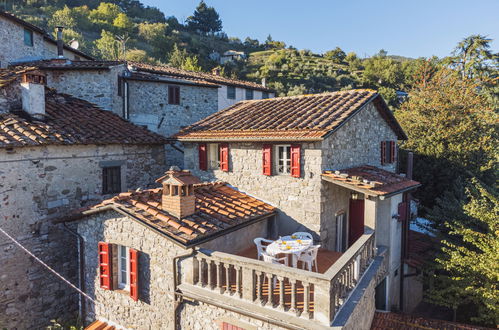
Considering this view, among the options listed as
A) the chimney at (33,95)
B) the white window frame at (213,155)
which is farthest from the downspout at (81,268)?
the white window frame at (213,155)

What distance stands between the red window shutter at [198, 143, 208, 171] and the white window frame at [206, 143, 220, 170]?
12cm

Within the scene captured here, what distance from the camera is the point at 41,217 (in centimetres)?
1084

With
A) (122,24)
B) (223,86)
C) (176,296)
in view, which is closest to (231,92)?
(223,86)

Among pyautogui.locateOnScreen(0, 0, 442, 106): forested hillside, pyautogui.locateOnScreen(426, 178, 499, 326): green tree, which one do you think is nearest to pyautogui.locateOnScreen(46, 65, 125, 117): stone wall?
pyautogui.locateOnScreen(426, 178, 499, 326): green tree

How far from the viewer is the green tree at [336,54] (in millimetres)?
65438

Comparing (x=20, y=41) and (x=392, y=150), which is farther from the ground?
(x=20, y=41)

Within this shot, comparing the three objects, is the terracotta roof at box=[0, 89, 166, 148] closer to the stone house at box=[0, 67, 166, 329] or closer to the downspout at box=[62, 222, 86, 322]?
the stone house at box=[0, 67, 166, 329]

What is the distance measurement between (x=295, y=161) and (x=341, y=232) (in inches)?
140

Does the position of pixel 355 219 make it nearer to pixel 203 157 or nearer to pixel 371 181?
pixel 371 181

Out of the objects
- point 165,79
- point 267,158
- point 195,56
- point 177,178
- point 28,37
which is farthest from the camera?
point 195,56

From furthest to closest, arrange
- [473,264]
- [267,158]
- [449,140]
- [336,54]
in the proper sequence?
1. [336,54]
2. [449,140]
3. [267,158]
4. [473,264]

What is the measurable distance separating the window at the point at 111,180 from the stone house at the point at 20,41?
10.5 m

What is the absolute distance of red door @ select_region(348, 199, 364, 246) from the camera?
12688mm

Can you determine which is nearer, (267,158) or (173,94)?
(267,158)
